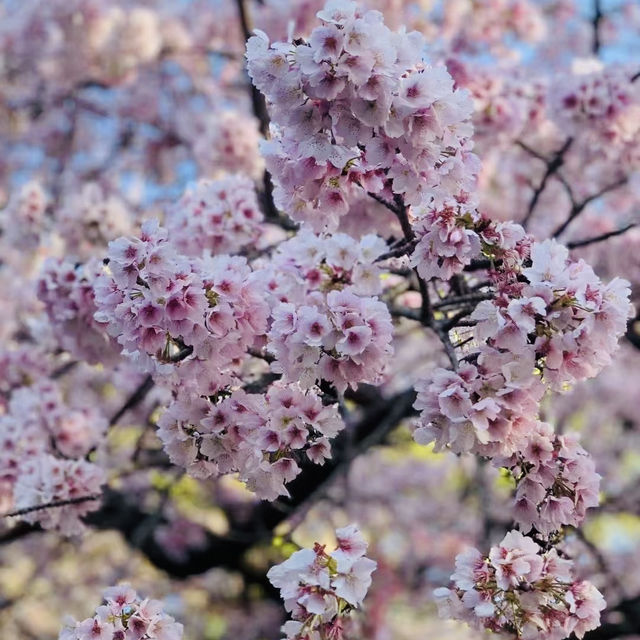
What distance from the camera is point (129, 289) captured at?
2057 millimetres

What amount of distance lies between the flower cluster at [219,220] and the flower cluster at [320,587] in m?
1.58

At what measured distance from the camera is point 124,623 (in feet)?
6.91

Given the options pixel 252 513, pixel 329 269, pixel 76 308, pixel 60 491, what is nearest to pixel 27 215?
pixel 76 308

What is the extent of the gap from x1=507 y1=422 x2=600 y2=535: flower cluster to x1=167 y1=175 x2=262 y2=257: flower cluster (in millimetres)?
1599

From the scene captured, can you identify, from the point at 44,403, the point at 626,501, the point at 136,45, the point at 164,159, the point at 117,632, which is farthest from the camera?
the point at 164,159

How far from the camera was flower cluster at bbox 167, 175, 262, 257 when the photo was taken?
3254 mm

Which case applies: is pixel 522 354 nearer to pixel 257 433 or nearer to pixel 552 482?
pixel 552 482

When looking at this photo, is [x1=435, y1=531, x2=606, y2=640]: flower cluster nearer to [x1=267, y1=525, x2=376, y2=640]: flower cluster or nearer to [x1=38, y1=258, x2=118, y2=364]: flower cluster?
[x1=267, y1=525, x2=376, y2=640]: flower cluster

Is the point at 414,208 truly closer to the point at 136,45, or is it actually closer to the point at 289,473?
the point at 289,473

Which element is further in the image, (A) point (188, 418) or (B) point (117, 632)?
(A) point (188, 418)

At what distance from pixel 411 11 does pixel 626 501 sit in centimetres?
438

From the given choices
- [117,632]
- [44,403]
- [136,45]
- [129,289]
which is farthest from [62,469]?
[136,45]

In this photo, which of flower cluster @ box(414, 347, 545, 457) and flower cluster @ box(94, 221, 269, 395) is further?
flower cluster @ box(94, 221, 269, 395)

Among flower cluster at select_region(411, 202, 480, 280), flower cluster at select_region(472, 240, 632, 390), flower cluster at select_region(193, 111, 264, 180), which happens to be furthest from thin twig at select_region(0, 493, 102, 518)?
flower cluster at select_region(193, 111, 264, 180)
